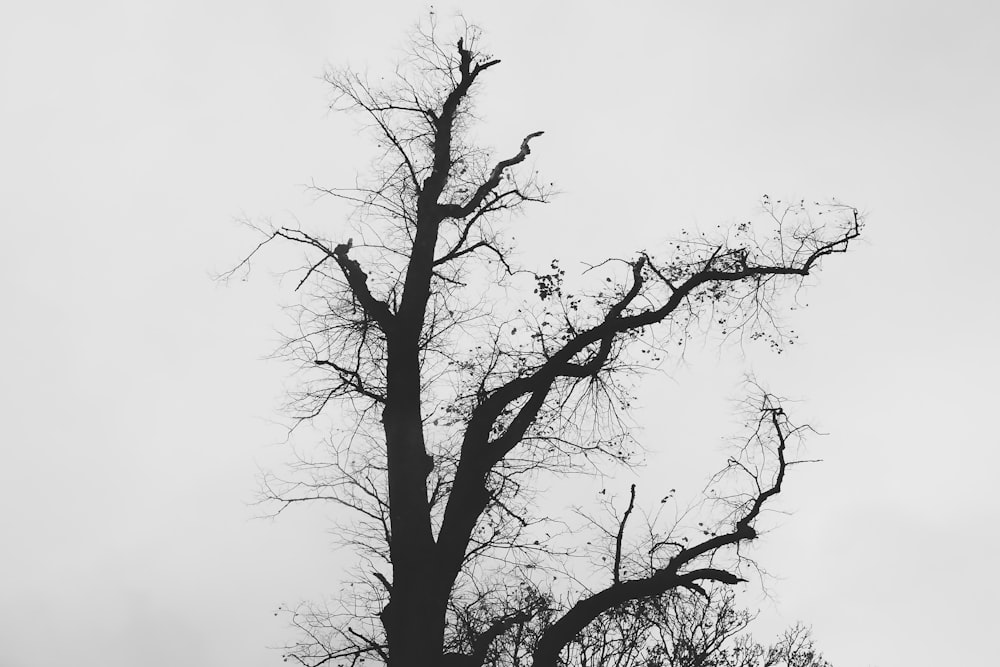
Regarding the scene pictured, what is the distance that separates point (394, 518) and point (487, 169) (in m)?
5.21

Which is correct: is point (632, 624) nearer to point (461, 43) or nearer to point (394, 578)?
point (394, 578)

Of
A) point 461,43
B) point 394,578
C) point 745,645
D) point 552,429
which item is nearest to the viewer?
point 394,578

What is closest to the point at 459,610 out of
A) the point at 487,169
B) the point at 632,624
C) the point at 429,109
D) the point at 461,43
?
the point at 632,624

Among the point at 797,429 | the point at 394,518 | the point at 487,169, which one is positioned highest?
the point at 487,169

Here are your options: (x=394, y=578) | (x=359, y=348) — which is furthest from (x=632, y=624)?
(x=359, y=348)

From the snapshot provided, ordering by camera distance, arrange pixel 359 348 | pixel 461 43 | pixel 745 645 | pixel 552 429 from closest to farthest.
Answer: pixel 552 429 < pixel 359 348 < pixel 461 43 < pixel 745 645

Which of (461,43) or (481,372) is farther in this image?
(461,43)

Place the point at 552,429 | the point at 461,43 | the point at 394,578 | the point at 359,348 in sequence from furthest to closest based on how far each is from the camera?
1. the point at 461,43
2. the point at 359,348
3. the point at 552,429
4. the point at 394,578

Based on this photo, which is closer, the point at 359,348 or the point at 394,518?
the point at 394,518

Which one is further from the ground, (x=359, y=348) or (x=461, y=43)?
(x=461, y=43)

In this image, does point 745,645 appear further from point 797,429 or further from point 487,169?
point 487,169

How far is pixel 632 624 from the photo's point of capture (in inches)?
376

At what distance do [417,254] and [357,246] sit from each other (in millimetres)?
864

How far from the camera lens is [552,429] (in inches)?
363
